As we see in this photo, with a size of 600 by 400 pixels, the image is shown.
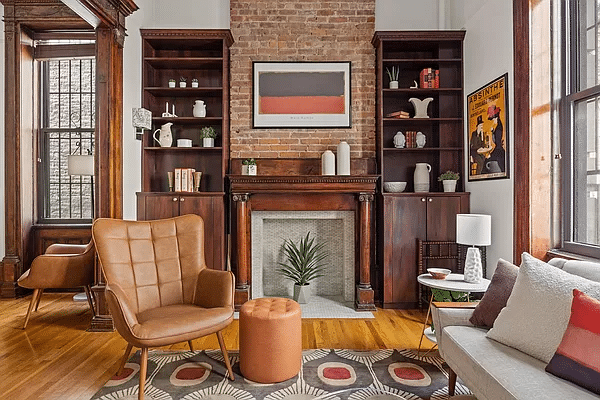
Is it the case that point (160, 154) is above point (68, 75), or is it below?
below

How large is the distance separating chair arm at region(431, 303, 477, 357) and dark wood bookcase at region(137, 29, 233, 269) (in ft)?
7.51

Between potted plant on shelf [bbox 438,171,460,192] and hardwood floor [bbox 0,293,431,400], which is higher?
potted plant on shelf [bbox 438,171,460,192]

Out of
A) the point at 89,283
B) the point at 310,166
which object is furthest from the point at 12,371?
the point at 310,166

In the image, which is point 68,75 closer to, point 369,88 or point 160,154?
point 160,154

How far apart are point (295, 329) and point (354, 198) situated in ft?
6.30

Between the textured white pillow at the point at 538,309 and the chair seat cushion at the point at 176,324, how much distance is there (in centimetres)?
155

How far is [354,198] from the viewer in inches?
162

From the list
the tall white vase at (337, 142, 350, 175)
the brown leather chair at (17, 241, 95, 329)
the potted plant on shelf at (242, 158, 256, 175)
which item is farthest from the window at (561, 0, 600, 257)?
the brown leather chair at (17, 241, 95, 329)

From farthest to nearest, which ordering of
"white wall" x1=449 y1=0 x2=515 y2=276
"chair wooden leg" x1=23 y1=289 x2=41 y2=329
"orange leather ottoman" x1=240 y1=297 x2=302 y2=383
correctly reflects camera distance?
1. "chair wooden leg" x1=23 y1=289 x2=41 y2=329
2. "white wall" x1=449 y1=0 x2=515 y2=276
3. "orange leather ottoman" x1=240 y1=297 x2=302 y2=383

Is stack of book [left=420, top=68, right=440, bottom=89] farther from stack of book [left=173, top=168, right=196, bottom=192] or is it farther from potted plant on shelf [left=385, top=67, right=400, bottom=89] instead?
stack of book [left=173, top=168, right=196, bottom=192]

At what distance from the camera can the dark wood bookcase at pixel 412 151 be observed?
3.96 m

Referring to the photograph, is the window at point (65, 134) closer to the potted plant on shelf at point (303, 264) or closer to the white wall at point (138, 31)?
the white wall at point (138, 31)

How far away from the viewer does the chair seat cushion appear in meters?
2.22

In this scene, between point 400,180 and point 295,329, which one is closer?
point 295,329
